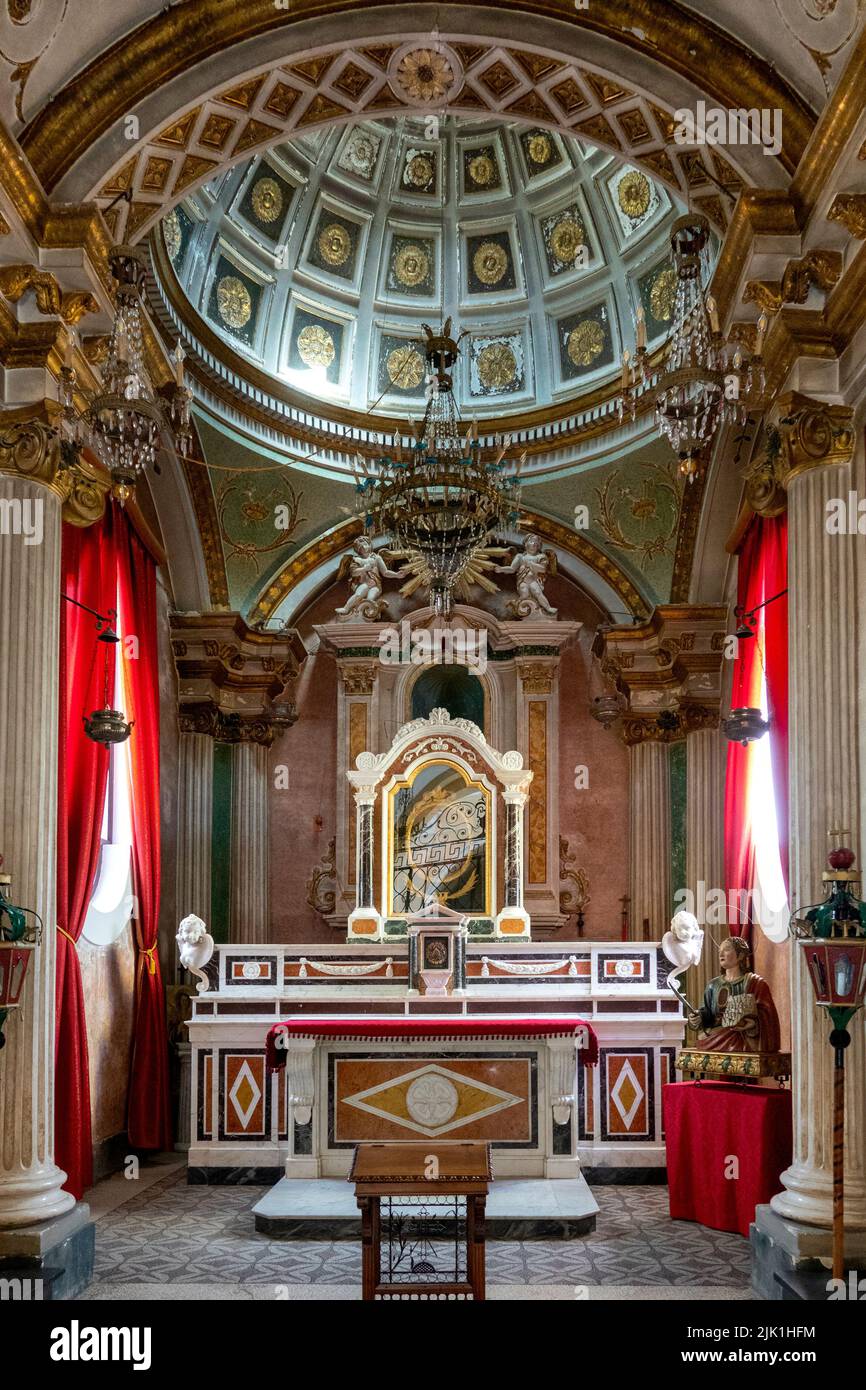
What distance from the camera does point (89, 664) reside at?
9016mm

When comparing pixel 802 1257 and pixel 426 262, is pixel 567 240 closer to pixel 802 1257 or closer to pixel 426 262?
pixel 426 262

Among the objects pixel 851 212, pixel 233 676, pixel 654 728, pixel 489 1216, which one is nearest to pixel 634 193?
pixel 654 728

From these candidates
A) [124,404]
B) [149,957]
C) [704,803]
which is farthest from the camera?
[704,803]

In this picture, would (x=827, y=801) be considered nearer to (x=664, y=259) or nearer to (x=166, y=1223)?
(x=166, y=1223)

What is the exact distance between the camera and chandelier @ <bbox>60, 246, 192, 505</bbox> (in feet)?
20.4

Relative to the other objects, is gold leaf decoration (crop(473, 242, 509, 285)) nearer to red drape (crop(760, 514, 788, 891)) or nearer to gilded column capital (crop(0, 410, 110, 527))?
red drape (crop(760, 514, 788, 891))

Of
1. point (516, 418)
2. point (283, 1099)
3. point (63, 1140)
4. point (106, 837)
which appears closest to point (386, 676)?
point (516, 418)

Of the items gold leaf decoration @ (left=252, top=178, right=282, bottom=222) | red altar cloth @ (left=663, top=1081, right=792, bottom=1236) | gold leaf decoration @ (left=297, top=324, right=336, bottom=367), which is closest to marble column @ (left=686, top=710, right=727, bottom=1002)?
red altar cloth @ (left=663, top=1081, right=792, bottom=1236)

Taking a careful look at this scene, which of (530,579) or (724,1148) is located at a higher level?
(530,579)

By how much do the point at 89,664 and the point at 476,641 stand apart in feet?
15.9

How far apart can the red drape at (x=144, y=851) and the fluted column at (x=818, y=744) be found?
5.40m

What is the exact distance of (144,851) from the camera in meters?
10.7

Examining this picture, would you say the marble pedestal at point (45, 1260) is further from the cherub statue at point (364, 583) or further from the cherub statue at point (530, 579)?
the cherub statue at point (530, 579)

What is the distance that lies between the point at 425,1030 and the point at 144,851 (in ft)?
10.5
